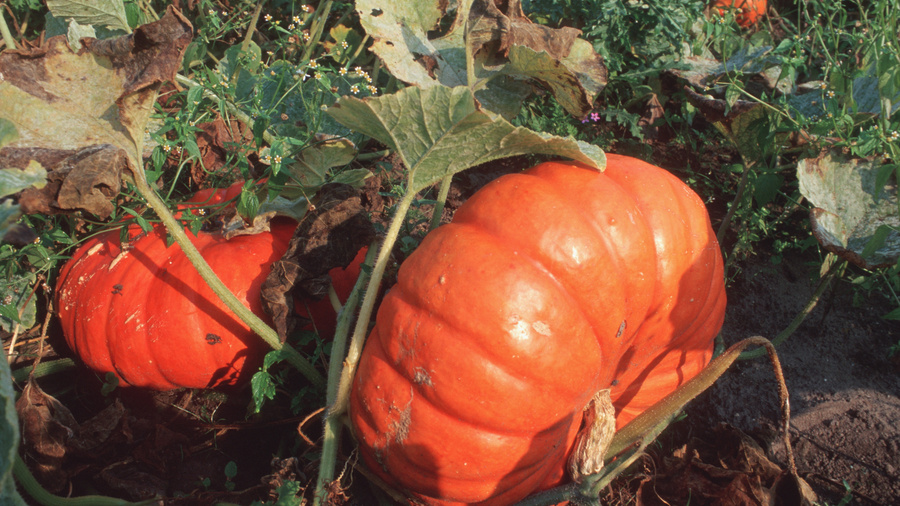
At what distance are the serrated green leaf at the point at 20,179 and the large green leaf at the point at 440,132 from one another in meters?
0.72

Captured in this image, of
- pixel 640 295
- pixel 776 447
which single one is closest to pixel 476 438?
pixel 640 295

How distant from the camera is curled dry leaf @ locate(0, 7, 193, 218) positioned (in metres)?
1.59

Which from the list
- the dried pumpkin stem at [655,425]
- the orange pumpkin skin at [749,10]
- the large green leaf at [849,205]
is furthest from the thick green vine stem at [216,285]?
the orange pumpkin skin at [749,10]

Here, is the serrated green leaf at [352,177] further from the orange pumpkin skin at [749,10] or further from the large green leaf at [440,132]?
the orange pumpkin skin at [749,10]

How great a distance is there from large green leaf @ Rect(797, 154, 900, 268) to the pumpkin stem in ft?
3.25

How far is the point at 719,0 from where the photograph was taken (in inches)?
149

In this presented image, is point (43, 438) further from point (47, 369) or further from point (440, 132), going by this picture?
point (440, 132)

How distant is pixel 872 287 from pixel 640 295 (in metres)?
1.44

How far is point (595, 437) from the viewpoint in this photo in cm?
Result: 169

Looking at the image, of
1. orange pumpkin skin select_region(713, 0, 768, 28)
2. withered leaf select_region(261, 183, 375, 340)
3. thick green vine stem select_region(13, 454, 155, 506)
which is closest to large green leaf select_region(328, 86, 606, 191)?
withered leaf select_region(261, 183, 375, 340)

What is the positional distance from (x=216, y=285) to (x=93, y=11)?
1.37m

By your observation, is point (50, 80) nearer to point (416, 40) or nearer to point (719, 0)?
point (416, 40)

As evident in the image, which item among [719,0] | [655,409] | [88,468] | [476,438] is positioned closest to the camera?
[476,438]

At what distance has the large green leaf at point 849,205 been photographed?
200cm
